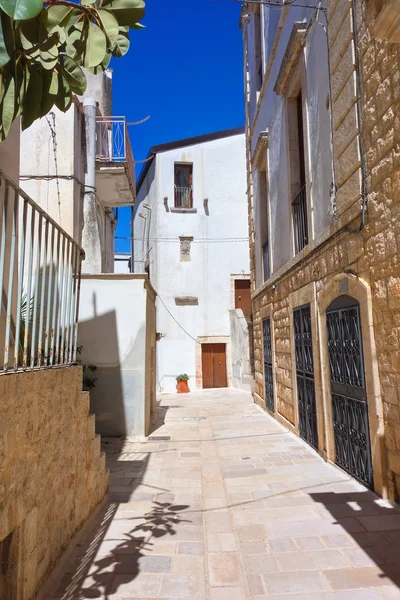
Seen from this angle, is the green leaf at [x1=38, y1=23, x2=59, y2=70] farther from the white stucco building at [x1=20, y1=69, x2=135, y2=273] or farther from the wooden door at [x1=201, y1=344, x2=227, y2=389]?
the wooden door at [x1=201, y1=344, x2=227, y2=389]

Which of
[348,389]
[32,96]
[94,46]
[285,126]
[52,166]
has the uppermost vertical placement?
[285,126]

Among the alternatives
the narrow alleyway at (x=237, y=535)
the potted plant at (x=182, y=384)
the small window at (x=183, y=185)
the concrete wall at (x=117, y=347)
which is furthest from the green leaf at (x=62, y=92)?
the small window at (x=183, y=185)

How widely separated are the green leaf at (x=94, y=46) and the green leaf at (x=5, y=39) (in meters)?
0.35

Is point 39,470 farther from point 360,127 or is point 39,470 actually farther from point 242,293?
point 242,293

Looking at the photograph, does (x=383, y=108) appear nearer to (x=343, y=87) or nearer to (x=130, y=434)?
(x=343, y=87)

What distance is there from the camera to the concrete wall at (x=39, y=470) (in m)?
2.46

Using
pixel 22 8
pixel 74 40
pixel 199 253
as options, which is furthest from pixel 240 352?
pixel 22 8

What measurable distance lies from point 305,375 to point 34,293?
4.93 metres

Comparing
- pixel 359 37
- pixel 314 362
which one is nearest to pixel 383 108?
pixel 359 37

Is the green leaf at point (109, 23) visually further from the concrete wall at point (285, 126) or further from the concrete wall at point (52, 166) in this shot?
the concrete wall at point (52, 166)

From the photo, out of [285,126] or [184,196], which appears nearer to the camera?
[285,126]

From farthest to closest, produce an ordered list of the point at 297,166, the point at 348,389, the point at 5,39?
1. the point at 297,166
2. the point at 348,389
3. the point at 5,39

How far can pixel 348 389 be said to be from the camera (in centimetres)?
516

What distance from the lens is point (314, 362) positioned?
6387 millimetres
